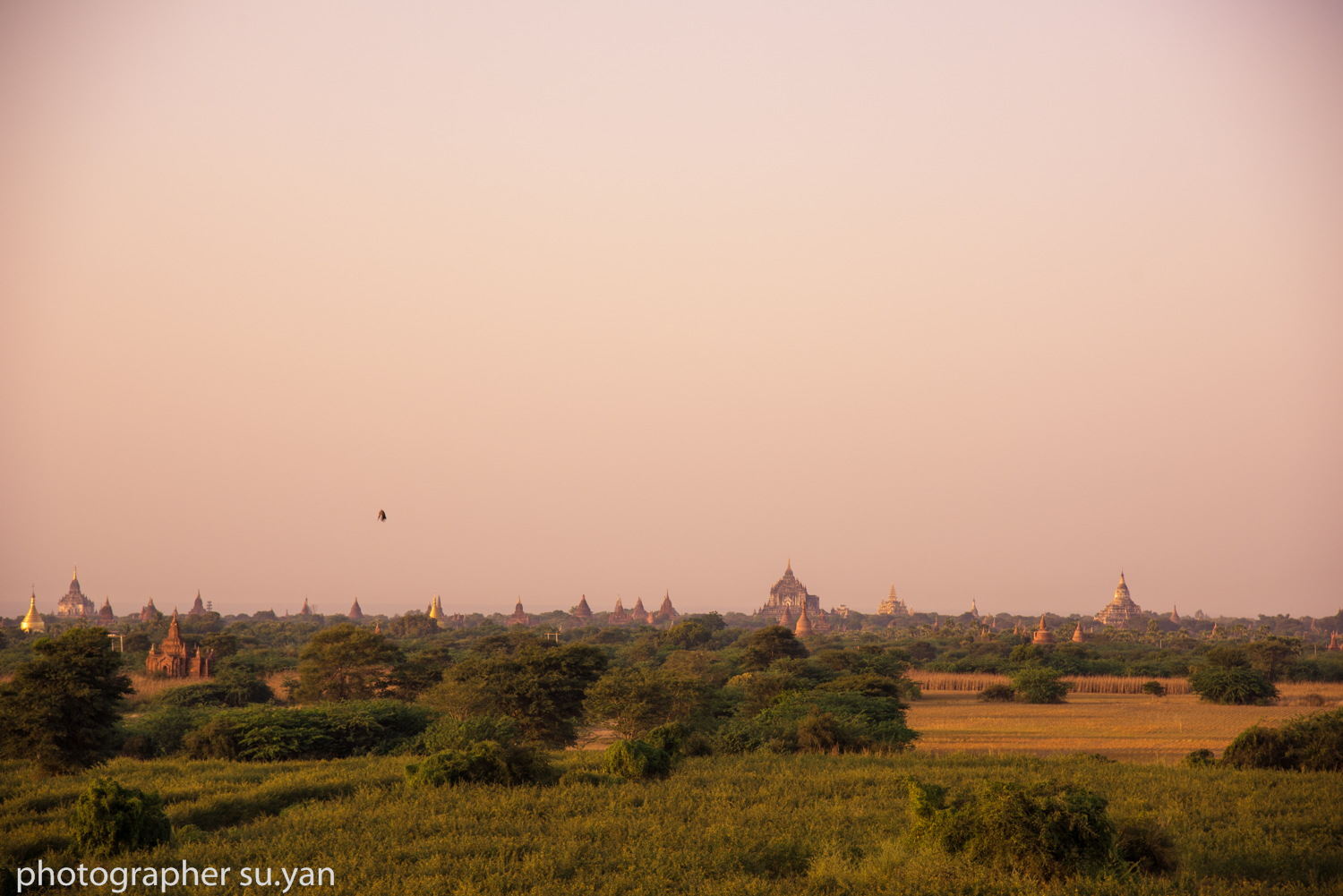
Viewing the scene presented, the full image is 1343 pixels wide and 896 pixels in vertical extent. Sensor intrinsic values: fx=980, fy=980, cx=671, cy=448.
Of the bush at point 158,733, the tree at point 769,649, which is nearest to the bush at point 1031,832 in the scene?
the bush at point 158,733

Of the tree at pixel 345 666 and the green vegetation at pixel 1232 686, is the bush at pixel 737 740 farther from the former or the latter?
the green vegetation at pixel 1232 686

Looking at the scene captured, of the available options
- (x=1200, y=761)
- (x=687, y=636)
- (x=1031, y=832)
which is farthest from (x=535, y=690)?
(x=687, y=636)

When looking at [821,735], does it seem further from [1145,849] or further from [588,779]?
[1145,849]

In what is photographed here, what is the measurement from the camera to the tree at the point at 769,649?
246 ft

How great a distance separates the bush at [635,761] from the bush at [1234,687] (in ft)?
169

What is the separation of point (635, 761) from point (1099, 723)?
3664 cm

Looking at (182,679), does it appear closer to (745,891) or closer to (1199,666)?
(745,891)

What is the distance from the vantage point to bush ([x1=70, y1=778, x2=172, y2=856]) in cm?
1586

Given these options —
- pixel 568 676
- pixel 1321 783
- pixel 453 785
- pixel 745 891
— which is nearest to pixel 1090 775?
pixel 1321 783

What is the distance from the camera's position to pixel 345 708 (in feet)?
110

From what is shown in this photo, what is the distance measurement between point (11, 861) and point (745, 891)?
38.3ft

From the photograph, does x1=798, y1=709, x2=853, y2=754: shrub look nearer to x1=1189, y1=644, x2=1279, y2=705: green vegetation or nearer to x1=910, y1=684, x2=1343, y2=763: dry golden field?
x1=910, y1=684, x2=1343, y2=763: dry golden field

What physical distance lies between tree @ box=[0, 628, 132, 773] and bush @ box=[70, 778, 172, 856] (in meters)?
12.9

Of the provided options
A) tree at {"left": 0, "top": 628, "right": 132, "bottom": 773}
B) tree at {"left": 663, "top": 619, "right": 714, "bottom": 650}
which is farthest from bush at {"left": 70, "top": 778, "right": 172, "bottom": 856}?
tree at {"left": 663, "top": 619, "right": 714, "bottom": 650}
